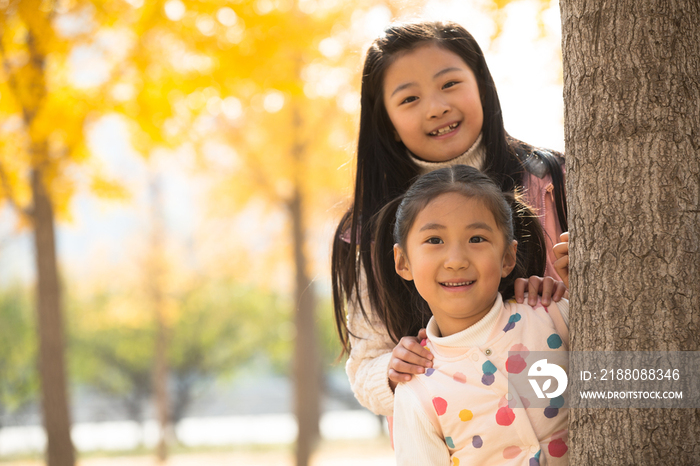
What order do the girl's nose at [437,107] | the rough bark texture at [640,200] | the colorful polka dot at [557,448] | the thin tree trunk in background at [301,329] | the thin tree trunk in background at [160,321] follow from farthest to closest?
the thin tree trunk in background at [160,321], the thin tree trunk in background at [301,329], the girl's nose at [437,107], the colorful polka dot at [557,448], the rough bark texture at [640,200]

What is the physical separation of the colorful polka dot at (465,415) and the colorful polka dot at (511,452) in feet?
0.38

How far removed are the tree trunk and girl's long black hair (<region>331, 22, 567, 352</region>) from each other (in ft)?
12.4

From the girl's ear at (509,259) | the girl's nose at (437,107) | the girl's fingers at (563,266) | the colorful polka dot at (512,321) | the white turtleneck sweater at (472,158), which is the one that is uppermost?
the girl's nose at (437,107)

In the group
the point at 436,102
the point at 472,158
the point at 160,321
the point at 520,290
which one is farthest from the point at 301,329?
the point at 520,290

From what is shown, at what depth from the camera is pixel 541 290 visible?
5.90 ft

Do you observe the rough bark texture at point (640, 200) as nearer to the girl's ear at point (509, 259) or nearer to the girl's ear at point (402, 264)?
the girl's ear at point (509, 259)

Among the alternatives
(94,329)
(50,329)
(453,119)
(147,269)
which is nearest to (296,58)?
(50,329)

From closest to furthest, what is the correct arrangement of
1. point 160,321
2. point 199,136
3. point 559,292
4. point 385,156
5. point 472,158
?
1. point 559,292
2. point 472,158
3. point 385,156
4. point 199,136
5. point 160,321

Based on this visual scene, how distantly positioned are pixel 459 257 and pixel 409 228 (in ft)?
0.69

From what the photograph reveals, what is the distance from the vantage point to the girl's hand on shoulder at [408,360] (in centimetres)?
183

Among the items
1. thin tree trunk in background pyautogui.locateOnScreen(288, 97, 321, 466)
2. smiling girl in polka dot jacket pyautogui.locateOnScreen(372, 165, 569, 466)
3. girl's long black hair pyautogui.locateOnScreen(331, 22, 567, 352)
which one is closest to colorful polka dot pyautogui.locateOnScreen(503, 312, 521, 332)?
smiling girl in polka dot jacket pyautogui.locateOnScreen(372, 165, 569, 466)

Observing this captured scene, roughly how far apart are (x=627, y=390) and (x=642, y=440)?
0.34 feet

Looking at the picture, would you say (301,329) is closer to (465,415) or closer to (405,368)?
(405,368)

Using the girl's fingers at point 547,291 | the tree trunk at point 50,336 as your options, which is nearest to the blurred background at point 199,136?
the tree trunk at point 50,336
